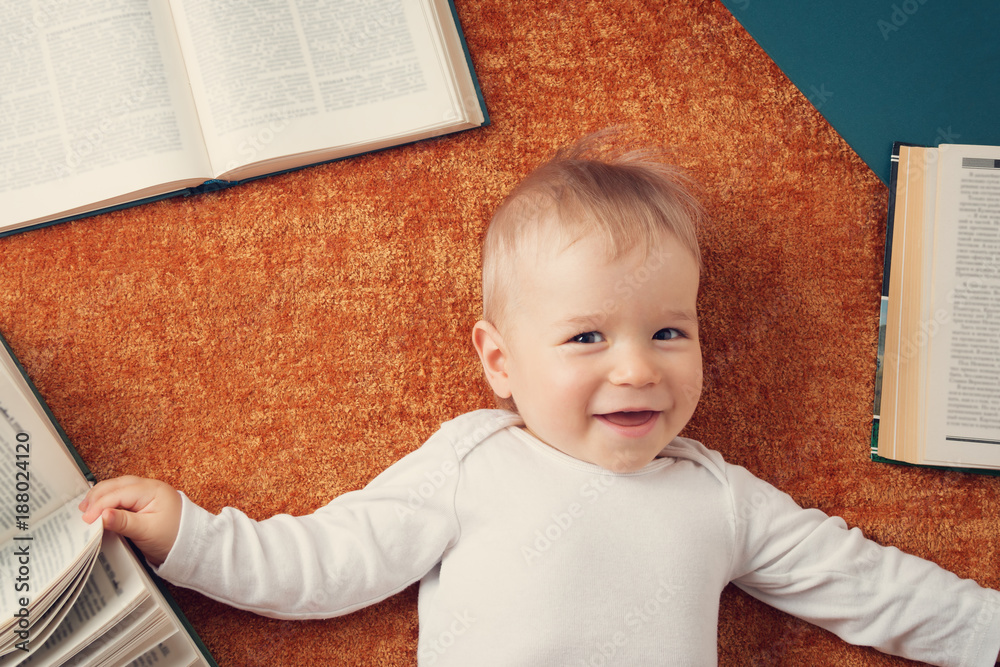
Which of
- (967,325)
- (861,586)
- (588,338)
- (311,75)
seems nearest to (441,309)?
(588,338)

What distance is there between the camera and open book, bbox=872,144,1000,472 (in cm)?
99

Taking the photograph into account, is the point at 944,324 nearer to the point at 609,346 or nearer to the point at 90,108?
the point at 609,346

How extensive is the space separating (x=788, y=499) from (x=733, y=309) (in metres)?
0.29

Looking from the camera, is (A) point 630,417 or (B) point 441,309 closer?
(A) point 630,417

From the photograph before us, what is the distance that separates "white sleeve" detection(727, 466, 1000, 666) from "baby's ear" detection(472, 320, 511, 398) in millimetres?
327

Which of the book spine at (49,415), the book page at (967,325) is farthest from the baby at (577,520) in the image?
the book page at (967,325)

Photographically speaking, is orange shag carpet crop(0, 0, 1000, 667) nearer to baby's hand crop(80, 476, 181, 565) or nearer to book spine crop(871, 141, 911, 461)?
book spine crop(871, 141, 911, 461)

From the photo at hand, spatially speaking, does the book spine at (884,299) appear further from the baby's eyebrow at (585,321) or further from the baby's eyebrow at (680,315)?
the baby's eyebrow at (585,321)

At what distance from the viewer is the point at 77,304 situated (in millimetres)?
975

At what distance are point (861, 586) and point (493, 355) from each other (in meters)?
0.56

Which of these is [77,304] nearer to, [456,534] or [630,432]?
[456,534]

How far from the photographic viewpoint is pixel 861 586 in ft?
2.84

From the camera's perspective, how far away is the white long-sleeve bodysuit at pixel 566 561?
79cm

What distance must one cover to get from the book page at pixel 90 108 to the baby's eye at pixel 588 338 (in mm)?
603
